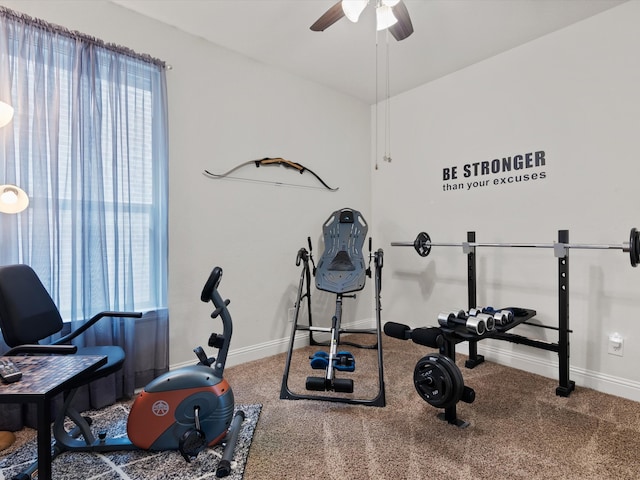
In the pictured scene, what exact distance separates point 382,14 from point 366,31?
28.1 inches

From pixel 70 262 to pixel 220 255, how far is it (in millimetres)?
1034

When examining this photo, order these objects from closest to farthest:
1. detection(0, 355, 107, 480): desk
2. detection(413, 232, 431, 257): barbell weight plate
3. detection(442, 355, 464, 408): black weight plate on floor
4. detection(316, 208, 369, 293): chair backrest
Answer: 1. detection(0, 355, 107, 480): desk
2. detection(442, 355, 464, 408): black weight plate on floor
3. detection(316, 208, 369, 293): chair backrest
4. detection(413, 232, 431, 257): barbell weight plate

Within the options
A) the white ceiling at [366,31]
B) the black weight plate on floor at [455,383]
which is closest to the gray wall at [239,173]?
the white ceiling at [366,31]

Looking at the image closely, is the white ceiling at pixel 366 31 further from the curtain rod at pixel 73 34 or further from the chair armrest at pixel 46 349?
the chair armrest at pixel 46 349

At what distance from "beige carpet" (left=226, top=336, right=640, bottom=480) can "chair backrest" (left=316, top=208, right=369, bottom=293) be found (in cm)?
76

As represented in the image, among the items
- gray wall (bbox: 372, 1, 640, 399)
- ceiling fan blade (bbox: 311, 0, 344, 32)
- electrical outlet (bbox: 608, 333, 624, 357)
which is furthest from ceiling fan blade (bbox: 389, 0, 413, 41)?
electrical outlet (bbox: 608, 333, 624, 357)

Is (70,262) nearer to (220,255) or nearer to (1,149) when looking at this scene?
(1,149)

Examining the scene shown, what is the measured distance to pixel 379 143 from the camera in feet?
13.1

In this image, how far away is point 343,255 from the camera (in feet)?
10.5

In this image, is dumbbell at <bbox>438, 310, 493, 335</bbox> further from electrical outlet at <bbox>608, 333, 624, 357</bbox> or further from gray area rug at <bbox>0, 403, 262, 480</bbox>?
gray area rug at <bbox>0, 403, 262, 480</bbox>

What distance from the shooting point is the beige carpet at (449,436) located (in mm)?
1634

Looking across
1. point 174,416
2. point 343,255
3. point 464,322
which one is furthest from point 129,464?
point 343,255

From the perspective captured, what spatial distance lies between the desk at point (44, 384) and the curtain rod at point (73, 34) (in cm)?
186

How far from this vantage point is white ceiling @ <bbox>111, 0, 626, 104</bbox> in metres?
2.37
